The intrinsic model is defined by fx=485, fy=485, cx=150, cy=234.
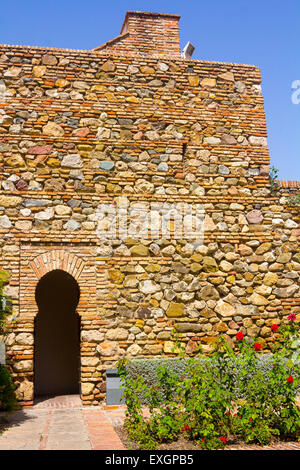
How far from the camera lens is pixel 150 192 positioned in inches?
343

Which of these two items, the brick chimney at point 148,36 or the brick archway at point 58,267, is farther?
the brick chimney at point 148,36

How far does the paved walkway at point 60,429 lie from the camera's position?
5164 millimetres

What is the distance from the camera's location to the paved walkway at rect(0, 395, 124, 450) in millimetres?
5164

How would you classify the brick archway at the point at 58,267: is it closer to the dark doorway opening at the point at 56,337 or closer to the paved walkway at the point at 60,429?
the paved walkway at the point at 60,429

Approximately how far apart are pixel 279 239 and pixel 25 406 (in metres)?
5.33

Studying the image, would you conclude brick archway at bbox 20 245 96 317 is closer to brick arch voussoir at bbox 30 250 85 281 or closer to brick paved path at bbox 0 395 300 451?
brick arch voussoir at bbox 30 250 85 281

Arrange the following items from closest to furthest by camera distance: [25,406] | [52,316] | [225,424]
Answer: [225,424] → [25,406] → [52,316]

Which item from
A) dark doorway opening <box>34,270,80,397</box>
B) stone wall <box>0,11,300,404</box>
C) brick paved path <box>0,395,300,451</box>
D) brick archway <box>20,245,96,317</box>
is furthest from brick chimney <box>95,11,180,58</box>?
brick paved path <box>0,395,300,451</box>

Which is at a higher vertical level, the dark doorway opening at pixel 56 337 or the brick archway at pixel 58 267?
the brick archway at pixel 58 267

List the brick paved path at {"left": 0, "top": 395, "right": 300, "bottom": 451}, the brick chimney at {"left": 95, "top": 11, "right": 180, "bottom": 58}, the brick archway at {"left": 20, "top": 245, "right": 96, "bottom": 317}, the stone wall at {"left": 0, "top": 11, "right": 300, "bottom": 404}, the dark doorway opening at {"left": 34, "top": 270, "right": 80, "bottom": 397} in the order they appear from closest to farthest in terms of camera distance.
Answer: the brick paved path at {"left": 0, "top": 395, "right": 300, "bottom": 451} < the brick archway at {"left": 20, "top": 245, "right": 96, "bottom": 317} < the stone wall at {"left": 0, "top": 11, "right": 300, "bottom": 404} < the dark doorway opening at {"left": 34, "top": 270, "right": 80, "bottom": 397} < the brick chimney at {"left": 95, "top": 11, "right": 180, "bottom": 58}

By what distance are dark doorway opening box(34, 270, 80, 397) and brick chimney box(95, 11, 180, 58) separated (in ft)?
20.2

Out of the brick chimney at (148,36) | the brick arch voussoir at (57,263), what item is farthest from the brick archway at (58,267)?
the brick chimney at (148,36)
